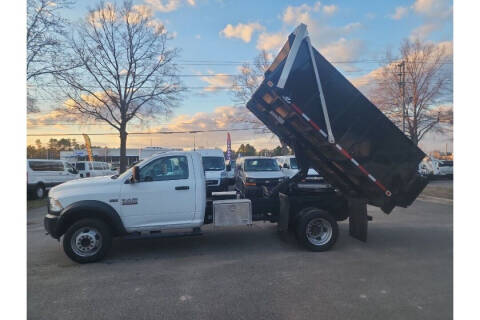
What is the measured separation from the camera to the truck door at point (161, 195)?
5430 mm

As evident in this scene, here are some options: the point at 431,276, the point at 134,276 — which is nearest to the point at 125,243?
the point at 134,276

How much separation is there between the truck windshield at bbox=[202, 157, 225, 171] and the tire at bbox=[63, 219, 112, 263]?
8.75m

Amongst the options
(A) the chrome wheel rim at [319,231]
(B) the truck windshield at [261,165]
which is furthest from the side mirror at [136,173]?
(B) the truck windshield at [261,165]

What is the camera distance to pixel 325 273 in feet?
15.2

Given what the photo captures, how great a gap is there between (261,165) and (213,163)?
2.99m

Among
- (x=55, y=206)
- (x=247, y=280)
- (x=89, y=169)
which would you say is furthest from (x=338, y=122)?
(x=89, y=169)

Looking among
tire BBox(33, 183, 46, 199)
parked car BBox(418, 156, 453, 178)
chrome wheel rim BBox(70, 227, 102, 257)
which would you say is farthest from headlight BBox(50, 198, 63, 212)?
parked car BBox(418, 156, 453, 178)

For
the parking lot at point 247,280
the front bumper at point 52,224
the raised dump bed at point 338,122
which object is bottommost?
the parking lot at point 247,280

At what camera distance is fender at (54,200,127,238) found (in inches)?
203

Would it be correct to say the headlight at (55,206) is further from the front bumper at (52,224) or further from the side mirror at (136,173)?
the side mirror at (136,173)

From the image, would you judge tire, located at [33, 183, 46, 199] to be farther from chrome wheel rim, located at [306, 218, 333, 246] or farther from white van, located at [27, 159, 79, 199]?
chrome wheel rim, located at [306, 218, 333, 246]

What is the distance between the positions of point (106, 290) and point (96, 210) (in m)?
1.57

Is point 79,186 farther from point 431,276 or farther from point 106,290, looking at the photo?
point 431,276

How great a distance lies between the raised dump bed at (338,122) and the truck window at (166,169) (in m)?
1.89
